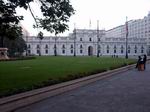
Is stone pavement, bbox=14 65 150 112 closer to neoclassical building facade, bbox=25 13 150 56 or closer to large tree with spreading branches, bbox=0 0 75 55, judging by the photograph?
large tree with spreading branches, bbox=0 0 75 55

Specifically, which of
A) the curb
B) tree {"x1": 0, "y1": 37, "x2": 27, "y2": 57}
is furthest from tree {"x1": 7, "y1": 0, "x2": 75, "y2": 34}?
tree {"x1": 0, "y1": 37, "x2": 27, "y2": 57}

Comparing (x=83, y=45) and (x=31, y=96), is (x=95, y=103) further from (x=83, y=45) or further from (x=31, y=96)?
(x=83, y=45)

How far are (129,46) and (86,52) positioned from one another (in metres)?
22.7

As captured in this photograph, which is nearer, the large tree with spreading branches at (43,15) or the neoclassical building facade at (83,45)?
the large tree with spreading branches at (43,15)

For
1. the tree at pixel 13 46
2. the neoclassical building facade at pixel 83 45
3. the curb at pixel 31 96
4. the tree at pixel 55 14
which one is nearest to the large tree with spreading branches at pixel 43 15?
the tree at pixel 55 14

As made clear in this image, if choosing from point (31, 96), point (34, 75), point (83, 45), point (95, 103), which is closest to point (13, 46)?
point (83, 45)

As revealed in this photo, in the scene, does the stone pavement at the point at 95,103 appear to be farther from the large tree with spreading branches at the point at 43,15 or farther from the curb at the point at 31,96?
the large tree with spreading branches at the point at 43,15

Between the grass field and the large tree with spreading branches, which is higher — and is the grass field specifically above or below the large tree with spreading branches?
below

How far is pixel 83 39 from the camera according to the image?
415 feet

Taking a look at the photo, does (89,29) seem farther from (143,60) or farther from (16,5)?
(16,5)

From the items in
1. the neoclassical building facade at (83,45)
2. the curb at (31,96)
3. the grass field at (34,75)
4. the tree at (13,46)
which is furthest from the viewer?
the neoclassical building facade at (83,45)

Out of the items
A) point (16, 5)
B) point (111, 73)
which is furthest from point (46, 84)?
point (111, 73)

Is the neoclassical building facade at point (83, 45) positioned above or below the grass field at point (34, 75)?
above

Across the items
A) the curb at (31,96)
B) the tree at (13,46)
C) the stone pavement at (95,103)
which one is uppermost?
the tree at (13,46)
